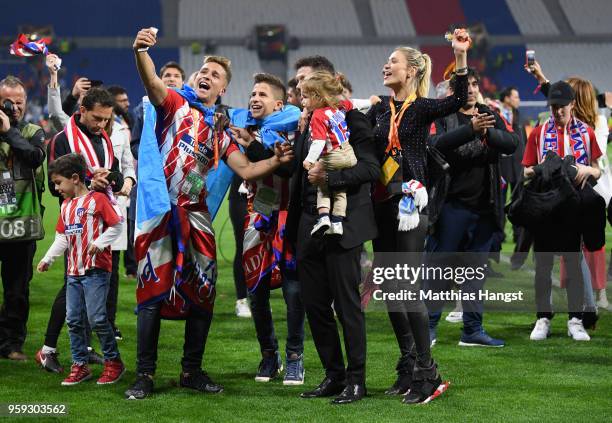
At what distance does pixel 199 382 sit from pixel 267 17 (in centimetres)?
3260

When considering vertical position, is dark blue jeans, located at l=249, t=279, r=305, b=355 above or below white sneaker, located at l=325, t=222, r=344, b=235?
below

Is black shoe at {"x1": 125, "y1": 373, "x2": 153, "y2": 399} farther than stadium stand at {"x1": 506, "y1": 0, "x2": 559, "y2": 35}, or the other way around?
stadium stand at {"x1": 506, "y1": 0, "x2": 559, "y2": 35}

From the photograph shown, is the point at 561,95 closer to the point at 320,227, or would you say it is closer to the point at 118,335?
the point at 320,227

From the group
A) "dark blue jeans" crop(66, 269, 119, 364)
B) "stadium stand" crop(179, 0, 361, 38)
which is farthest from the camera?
"stadium stand" crop(179, 0, 361, 38)

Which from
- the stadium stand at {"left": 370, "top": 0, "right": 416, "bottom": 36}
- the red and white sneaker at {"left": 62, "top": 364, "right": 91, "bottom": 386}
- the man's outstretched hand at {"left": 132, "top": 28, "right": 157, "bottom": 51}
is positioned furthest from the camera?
the stadium stand at {"left": 370, "top": 0, "right": 416, "bottom": 36}

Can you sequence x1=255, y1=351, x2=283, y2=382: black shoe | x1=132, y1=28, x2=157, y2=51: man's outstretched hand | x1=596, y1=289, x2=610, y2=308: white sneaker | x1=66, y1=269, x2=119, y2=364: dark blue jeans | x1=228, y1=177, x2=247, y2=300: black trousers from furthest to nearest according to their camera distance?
x1=596, y1=289, x2=610, y2=308: white sneaker
x1=228, y1=177, x2=247, y2=300: black trousers
x1=255, y1=351, x2=283, y2=382: black shoe
x1=66, y1=269, x2=119, y2=364: dark blue jeans
x1=132, y1=28, x2=157, y2=51: man's outstretched hand

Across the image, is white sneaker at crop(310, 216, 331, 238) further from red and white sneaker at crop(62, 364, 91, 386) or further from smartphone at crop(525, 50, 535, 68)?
smartphone at crop(525, 50, 535, 68)

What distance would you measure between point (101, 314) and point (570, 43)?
33956 millimetres

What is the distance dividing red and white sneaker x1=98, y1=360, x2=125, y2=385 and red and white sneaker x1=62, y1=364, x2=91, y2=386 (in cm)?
9

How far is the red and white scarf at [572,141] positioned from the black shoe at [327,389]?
2.59m

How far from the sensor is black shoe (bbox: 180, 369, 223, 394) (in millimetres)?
5410

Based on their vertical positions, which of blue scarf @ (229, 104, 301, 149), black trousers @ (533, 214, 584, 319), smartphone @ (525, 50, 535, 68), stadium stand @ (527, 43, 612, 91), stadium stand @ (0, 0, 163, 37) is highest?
stadium stand @ (0, 0, 163, 37)

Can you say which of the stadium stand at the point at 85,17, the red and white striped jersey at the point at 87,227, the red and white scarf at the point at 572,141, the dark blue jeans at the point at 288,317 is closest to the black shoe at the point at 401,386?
the dark blue jeans at the point at 288,317

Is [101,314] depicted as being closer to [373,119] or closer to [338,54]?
[373,119]
